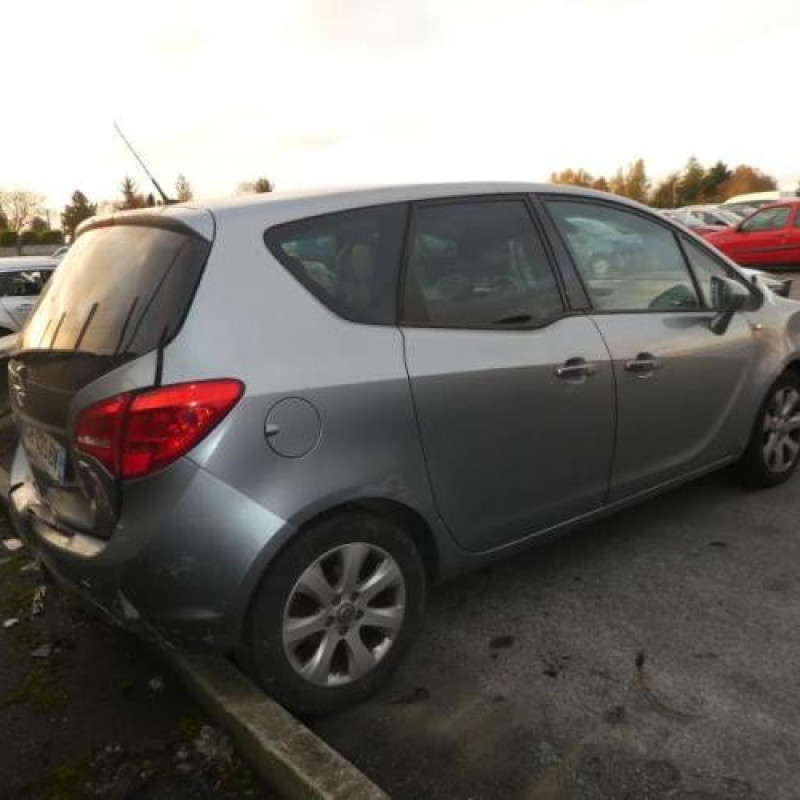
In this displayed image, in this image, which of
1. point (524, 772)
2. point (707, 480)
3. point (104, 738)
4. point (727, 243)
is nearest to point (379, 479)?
point (524, 772)

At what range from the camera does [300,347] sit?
2455 millimetres

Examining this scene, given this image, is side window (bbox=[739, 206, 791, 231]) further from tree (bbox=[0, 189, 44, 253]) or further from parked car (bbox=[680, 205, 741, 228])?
tree (bbox=[0, 189, 44, 253])

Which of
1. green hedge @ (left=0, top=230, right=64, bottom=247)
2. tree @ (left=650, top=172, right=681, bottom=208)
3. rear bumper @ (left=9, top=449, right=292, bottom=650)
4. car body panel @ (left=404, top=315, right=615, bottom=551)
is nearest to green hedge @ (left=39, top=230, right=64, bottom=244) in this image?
green hedge @ (left=0, top=230, right=64, bottom=247)

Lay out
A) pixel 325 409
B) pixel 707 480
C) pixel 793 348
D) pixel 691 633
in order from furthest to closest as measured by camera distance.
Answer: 1. pixel 707 480
2. pixel 793 348
3. pixel 691 633
4. pixel 325 409

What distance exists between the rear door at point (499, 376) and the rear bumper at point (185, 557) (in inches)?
27.5

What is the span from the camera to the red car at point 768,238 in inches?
620

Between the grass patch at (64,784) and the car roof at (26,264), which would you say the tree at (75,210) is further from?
the grass patch at (64,784)

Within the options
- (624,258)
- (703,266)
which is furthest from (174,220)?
(703,266)

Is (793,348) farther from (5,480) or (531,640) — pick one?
(5,480)

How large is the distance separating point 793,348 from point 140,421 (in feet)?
11.2

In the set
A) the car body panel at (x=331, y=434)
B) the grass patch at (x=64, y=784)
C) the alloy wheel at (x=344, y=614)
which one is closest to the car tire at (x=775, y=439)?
the car body panel at (x=331, y=434)

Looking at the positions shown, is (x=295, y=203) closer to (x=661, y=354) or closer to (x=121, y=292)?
(x=121, y=292)

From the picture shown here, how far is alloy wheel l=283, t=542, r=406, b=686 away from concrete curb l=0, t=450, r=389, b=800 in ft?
0.59

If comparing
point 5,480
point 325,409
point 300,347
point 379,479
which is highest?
point 300,347
